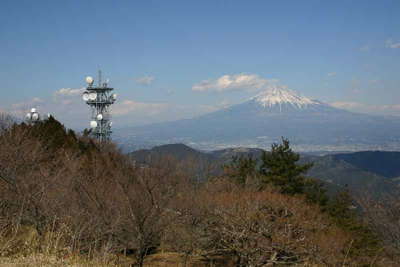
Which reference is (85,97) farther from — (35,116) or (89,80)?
(35,116)

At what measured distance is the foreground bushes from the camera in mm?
11266

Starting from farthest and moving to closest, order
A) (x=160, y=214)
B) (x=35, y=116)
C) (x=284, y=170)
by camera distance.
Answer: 1. (x=35, y=116)
2. (x=284, y=170)
3. (x=160, y=214)

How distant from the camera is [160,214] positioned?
37.7 feet

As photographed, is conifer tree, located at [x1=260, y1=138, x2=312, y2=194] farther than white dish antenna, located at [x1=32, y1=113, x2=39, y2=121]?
No

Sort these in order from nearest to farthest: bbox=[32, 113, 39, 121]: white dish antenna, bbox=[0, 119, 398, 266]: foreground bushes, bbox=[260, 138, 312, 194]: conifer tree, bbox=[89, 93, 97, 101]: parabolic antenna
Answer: bbox=[0, 119, 398, 266]: foreground bushes
bbox=[260, 138, 312, 194]: conifer tree
bbox=[32, 113, 39, 121]: white dish antenna
bbox=[89, 93, 97, 101]: parabolic antenna

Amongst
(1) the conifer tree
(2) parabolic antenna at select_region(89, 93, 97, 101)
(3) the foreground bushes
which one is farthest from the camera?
(2) parabolic antenna at select_region(89, 93, 97, 101)

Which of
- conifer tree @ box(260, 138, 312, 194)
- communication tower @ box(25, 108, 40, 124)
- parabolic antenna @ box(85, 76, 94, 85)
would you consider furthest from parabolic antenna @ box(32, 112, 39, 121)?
conifer tree @ box(260, 138, 312, 194)

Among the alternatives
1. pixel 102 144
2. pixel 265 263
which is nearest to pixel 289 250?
pixel 265 263

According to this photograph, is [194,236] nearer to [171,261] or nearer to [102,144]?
[171,261]

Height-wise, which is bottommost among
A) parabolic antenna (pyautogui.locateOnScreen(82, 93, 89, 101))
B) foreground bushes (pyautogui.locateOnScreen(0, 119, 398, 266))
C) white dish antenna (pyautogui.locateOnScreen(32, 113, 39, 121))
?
foreground bushes (pyautogui.locateOnScreen(0, 119, 398, 266))

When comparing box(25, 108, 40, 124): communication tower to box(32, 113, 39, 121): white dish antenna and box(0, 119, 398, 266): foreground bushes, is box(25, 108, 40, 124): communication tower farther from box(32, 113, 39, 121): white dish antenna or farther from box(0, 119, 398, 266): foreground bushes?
box(0, 119, 398, 266): foreground bushes

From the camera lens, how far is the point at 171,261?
15.6 meters

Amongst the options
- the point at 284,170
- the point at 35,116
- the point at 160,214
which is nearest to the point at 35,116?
the point at 35,116

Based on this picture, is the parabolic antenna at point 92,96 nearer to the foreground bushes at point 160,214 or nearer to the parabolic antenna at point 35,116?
the parabolic antenna at point 35,116
